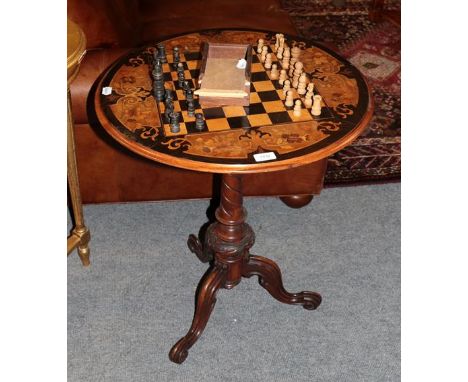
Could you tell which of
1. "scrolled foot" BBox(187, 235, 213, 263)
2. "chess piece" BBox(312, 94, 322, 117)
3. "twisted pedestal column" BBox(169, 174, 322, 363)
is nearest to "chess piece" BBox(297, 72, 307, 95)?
"chess piece" BBox(312, 94, 322, 117)

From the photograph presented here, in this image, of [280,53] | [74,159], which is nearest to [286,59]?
[280,53]

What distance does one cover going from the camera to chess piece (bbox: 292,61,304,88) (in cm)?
197

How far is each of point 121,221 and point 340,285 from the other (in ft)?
3.56

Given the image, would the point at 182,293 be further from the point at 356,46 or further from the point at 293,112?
the point at 356,46

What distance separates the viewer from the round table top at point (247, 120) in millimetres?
1634

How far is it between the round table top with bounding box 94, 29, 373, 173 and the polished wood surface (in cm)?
13

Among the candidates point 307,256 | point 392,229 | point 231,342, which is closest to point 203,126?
point 231,342

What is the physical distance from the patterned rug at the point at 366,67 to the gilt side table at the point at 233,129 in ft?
3.38

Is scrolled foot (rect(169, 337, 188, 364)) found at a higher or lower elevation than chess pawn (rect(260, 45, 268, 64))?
lower

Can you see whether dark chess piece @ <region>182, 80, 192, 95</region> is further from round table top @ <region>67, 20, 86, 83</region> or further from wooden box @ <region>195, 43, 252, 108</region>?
round table top @ <region>67, 20, 86, 83</region>

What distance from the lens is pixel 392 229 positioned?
280 cm

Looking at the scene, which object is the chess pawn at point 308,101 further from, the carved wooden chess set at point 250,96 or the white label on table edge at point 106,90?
the white label on table edge at point 106,90

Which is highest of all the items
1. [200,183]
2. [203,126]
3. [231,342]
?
[203,126]

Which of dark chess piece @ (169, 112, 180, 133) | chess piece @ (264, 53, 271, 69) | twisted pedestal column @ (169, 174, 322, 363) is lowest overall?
twisted pedestal column @ (169, 174, 322, 363)
